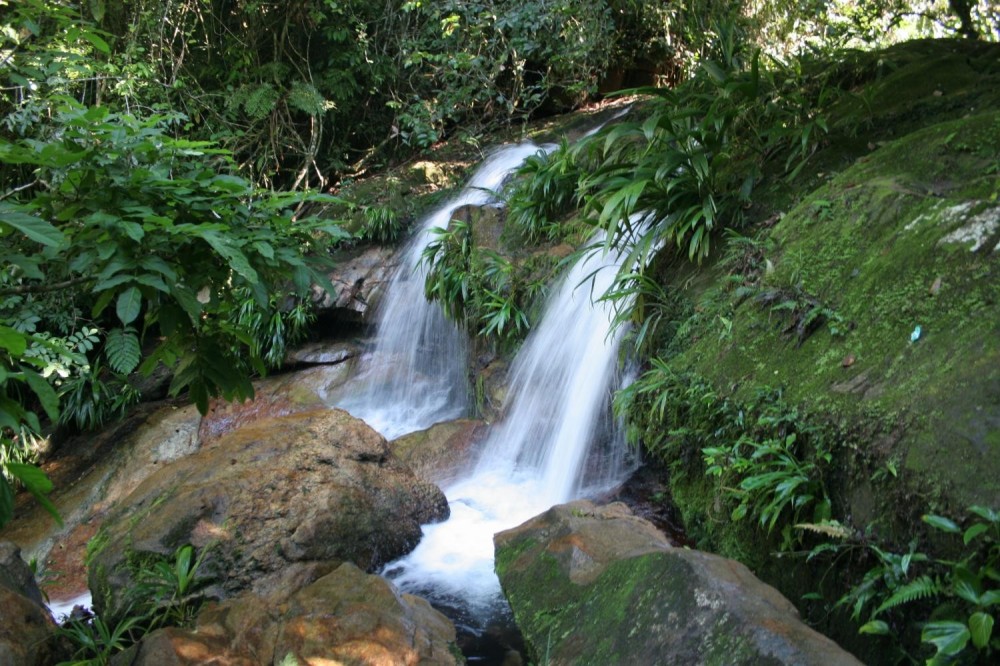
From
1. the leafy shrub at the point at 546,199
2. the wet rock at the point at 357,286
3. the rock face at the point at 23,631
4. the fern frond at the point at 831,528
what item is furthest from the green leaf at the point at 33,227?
the wet rock at the point at 357,286

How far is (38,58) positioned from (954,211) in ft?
15.3

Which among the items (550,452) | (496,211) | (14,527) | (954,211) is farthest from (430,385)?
(954,211)

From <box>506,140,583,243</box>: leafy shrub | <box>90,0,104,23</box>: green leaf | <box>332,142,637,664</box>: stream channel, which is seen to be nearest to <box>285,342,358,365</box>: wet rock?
<box>332,142,637,664</box>: stream channel

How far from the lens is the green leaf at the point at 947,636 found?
2.24 metres

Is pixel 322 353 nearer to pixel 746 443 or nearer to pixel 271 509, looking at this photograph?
pixel 271 509

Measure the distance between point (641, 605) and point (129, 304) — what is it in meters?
2.03

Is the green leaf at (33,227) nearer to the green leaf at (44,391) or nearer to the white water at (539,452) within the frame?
the green leaf at (44,391)

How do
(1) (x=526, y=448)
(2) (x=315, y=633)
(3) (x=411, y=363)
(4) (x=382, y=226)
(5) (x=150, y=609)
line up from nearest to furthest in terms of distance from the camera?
(2) (x=315, y=633) < (5) (x=150, y=609) < (1) (x=526, y=448) < (3) (x=411, y=363) < (4) (x=382, y=226)

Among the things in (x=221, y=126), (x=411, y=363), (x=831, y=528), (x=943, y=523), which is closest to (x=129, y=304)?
(x=831, y=528)

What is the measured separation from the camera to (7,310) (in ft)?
26.6

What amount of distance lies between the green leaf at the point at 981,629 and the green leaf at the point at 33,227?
9.44ft

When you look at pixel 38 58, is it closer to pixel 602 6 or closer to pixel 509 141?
pixel 602 6

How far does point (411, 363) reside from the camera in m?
9.01

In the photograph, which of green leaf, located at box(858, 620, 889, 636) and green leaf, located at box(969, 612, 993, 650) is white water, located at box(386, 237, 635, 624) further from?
green leaf, located at box(969, 612, 993, 650)
